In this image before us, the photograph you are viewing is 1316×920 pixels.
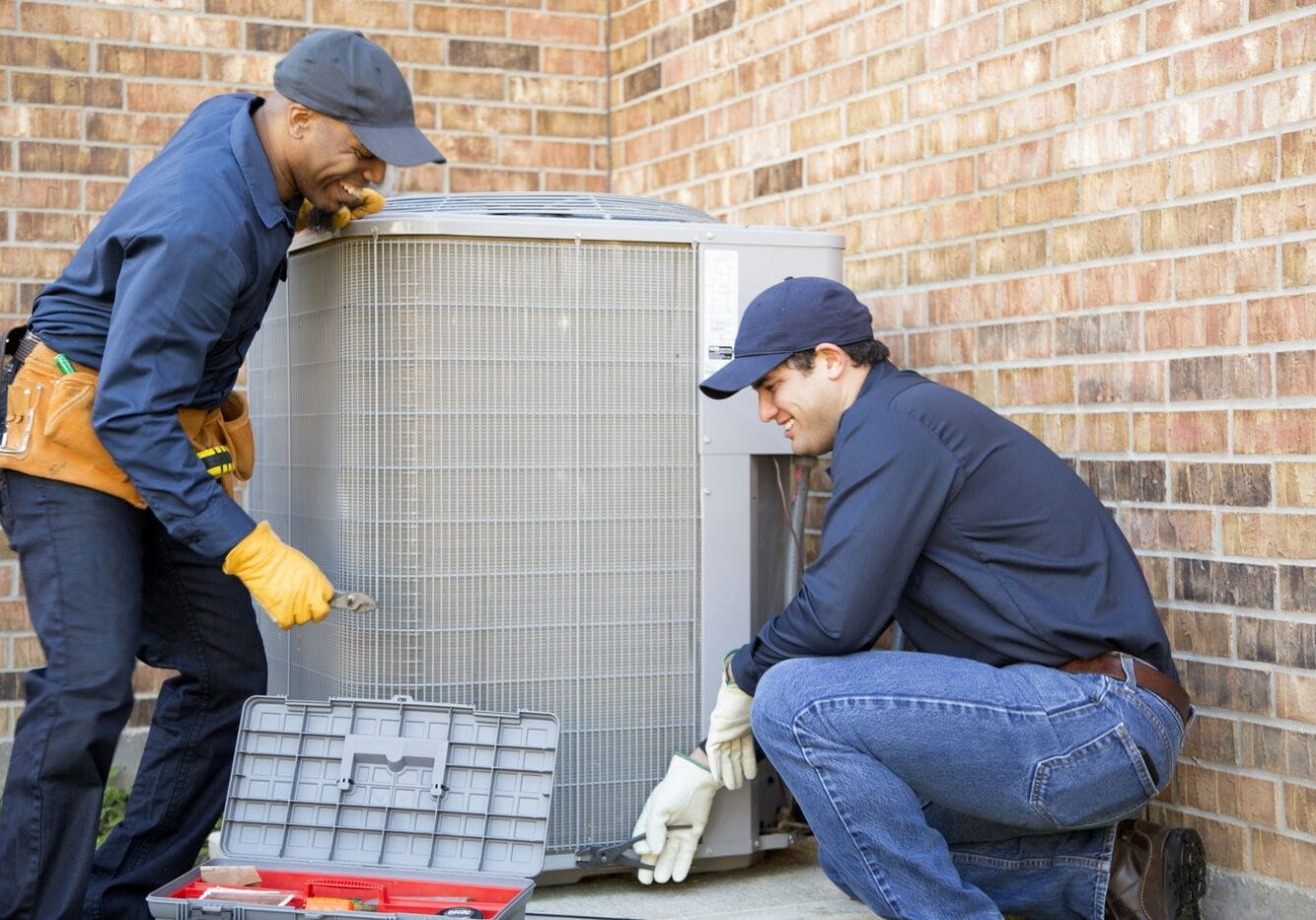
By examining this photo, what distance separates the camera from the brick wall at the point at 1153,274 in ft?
8.84

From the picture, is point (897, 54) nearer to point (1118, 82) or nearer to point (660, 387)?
A: point (1118, 82)

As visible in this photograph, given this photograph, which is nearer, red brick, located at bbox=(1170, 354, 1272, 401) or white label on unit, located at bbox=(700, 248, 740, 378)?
red brick, located at bbox=(1170, 354, 1272, 401)

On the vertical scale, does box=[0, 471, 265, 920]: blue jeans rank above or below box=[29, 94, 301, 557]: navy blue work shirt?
below

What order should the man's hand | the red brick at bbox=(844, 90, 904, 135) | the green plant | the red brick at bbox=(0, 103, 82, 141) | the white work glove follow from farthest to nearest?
the red brick at bbox=(0, 103, 82, 141)
the green plant
the red brick at bbox=(844, 90, 904, 135)
the white work glove
the man's hand

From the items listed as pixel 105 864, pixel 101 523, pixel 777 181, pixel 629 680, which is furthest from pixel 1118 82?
pixel 105 864

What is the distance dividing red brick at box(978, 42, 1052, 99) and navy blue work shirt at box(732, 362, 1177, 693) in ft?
3.25

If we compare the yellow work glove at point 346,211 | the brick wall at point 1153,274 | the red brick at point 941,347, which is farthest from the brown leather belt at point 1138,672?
the yellow work glove at point 346,211

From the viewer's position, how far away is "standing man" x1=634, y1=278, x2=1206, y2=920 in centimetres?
251

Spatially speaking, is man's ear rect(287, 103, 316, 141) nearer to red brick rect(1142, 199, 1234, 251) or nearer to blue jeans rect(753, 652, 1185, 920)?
blue jeans rect(753, 652, 1185, 920)

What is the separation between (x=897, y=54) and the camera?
368 cm

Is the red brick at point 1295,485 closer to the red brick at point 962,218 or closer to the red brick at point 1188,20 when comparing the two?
the red brick at point 1188,20

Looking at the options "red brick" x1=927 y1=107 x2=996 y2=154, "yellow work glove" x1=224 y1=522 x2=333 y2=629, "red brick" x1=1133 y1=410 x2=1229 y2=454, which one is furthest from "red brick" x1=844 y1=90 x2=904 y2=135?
"yellow work glove" x1=224 y1=522 x2=333 y2=629

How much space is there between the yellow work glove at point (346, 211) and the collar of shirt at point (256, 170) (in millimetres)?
169

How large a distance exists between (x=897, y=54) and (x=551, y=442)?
4.77ft
